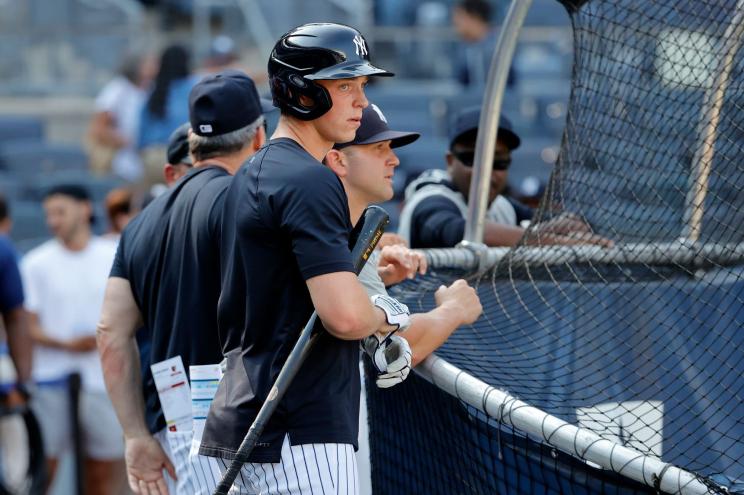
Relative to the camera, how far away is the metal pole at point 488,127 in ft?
13.8

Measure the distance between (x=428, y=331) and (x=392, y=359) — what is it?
0.50 ft

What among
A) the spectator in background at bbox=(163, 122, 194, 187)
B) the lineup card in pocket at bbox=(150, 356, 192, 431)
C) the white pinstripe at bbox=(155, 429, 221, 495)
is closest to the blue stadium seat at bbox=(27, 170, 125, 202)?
the spectator in background at bbox=(163, 122, 194, 187)

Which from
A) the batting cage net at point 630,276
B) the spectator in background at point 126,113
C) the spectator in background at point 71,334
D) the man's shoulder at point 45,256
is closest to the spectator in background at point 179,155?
the batting cage net at point 630,276

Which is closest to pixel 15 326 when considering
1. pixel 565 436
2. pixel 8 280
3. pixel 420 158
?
pixel 8 280

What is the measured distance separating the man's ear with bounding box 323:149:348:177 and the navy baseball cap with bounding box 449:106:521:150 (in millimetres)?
1863

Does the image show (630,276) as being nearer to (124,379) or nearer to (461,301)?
(461,301)

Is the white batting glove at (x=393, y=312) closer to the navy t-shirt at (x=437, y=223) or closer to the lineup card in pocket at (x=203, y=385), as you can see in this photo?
the lineup card in pocket at (x=203, y=385)

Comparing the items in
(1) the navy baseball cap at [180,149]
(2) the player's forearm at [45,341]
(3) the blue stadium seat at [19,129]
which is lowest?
(3) the blue stadium seat at [19,129]

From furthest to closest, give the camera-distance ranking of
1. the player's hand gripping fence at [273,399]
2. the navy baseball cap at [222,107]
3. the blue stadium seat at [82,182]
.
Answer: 1. the blue stadium seat at [82,182]
2. the navy baseball cap at [222,107]
3. the player's hand gripping fence at [273,399]

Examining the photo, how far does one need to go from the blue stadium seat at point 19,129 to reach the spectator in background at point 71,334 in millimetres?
4410

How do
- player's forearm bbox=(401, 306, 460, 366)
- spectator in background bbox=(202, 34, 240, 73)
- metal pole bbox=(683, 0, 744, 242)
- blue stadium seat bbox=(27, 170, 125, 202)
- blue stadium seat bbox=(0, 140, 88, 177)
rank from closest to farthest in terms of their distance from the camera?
1. player's forearm bbox=(401, 306, 460, 366)
2. metal pole bbox=(683, 0, 744, 242)
3. spectator in background bbox=(202, 34, 240, 73)
4. blue stadium seat bbox=(27, 170, 125, 202)
5. blue stadium seat bbox=(0, 140, 88, 177)

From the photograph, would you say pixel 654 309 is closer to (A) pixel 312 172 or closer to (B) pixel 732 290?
(B) pixel 732 290

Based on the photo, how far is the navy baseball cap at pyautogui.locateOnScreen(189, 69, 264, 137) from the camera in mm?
3564

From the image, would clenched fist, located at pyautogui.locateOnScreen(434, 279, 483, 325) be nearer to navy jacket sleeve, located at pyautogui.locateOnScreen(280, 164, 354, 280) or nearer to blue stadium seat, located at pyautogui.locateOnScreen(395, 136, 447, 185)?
navy jacket sleeve, located at pyautogui.locateOnScreen(280, 164, 354, 280)
